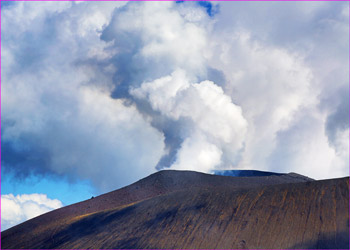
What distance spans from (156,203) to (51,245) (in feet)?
58.0

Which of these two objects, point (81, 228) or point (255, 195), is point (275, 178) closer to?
point (255, 195)

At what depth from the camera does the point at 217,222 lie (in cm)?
5653

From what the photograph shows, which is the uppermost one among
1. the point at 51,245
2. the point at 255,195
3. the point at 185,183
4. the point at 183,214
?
the point at 185,183

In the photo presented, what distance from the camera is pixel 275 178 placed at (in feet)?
287

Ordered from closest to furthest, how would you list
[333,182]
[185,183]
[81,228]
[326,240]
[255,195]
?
[326,240] < [333,182] < [255,195] < [81,228] < [185,183]

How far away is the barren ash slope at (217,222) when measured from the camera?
1925 inches

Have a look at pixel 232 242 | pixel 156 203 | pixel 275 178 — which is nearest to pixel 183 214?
pixel 156 203

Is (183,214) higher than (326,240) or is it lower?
higher

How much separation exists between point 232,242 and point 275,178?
40.0m

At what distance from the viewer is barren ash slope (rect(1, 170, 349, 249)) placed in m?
48.9

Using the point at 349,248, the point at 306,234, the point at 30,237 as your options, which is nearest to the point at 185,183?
the point at 30,237

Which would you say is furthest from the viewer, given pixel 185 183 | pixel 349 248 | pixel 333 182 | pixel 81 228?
pixel 185 183

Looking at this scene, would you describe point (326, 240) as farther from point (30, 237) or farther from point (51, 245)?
point (30, 237)

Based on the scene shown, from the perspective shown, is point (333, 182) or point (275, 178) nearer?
point (333, 182)
